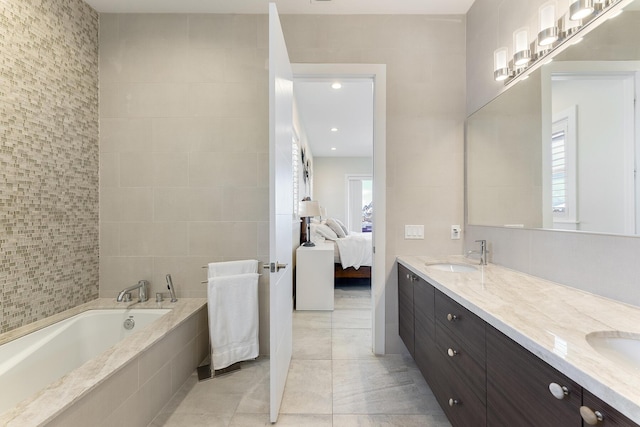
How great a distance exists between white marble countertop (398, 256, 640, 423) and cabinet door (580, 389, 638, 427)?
0.08 ft

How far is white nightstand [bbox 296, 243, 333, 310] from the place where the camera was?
3.25 metres

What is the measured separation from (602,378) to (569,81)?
4.23 ft

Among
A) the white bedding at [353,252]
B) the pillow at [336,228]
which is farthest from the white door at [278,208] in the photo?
the pillow at [336,228]

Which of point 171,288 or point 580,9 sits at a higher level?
point 580,9

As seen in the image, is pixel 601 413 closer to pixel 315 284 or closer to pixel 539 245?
pixel 539 245

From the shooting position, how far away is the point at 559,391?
660 mm

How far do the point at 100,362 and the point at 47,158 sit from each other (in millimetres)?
1378

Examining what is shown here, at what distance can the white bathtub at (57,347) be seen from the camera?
1.43 meters

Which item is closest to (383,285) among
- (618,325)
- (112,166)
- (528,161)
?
(528,161)

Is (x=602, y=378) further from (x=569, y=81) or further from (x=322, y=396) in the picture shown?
(x=322, y=396)

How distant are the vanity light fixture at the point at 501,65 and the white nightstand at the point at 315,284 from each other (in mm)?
2306

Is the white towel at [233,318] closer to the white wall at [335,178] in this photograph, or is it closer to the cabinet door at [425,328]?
the cabinet door at [425,328]

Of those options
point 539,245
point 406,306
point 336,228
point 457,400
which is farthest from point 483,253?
point 336,228

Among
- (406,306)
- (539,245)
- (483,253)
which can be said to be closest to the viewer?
(539,245)
